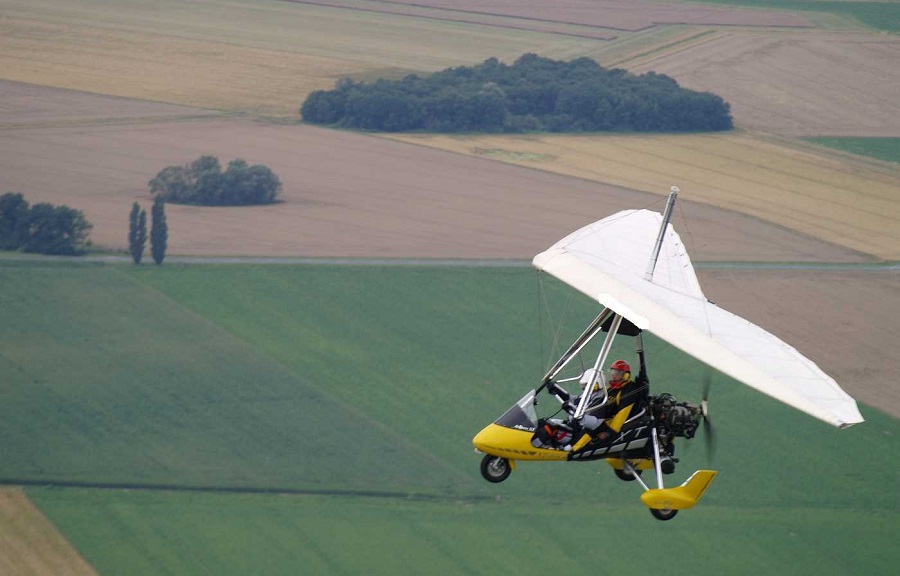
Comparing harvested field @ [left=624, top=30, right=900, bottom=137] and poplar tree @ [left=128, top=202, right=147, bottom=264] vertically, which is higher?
harvested field @ [left=624, top=30, right=900, bottom=137]

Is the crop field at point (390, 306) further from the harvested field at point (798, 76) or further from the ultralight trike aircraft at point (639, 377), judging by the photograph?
the ultralight trike aircraft at point (639, 377)

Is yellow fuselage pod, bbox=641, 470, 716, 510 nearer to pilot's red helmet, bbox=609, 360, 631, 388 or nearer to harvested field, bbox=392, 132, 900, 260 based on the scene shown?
pilot's red helmet, bbox=609, 360, 631, 388

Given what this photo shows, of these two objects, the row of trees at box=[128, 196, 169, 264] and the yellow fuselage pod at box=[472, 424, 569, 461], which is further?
the row of trees at box=[128, 196, 169, 264]

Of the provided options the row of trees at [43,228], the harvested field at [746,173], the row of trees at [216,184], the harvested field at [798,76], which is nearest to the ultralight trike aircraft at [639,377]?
the row of trees at [43,228]

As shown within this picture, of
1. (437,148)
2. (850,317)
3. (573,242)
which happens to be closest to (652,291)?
(573,242)

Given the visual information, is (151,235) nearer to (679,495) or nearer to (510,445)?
(510,445)

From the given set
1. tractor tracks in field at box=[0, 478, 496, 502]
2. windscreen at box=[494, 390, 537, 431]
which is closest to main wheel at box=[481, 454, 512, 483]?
windscreen at box=[494, 390, 537, 431]

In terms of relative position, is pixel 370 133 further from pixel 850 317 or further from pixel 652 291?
pixel 652 291
